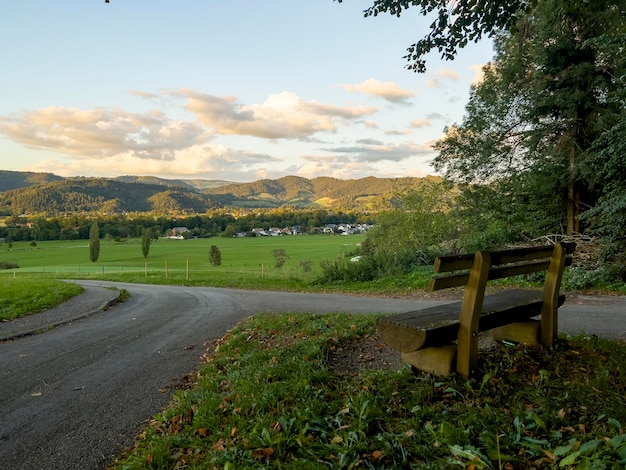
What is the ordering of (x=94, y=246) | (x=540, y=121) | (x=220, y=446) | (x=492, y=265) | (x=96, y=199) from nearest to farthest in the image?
(x=220, y=446), (x=492, y=265), (x=540, y=121), (x=94, y=246), (x=96, y=199)

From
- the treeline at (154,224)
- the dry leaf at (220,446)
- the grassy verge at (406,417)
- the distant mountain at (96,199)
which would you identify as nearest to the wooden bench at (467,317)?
the grassy verge at (406,417)

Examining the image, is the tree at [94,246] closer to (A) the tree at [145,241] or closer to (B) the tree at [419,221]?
(A) the tree at [145,241]

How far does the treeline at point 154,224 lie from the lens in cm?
10144

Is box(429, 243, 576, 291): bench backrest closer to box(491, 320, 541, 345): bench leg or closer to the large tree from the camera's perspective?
box(491, 320, 541, 345): bench leg

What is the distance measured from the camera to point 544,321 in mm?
4504

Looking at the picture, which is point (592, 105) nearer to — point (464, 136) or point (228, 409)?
point (464, 136)

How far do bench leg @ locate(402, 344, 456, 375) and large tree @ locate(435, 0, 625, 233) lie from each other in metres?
11.2

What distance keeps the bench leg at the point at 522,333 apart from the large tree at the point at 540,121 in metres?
9.87

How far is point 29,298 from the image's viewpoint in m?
12.3

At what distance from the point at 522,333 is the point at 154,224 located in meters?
124

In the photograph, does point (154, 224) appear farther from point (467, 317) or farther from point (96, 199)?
point (467, 317)

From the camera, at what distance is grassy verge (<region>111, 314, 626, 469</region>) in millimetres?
2654

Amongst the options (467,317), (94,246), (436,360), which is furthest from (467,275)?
(94,246)

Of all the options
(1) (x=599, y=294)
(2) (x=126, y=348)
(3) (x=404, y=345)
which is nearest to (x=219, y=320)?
(2) (x=126, y=348)
